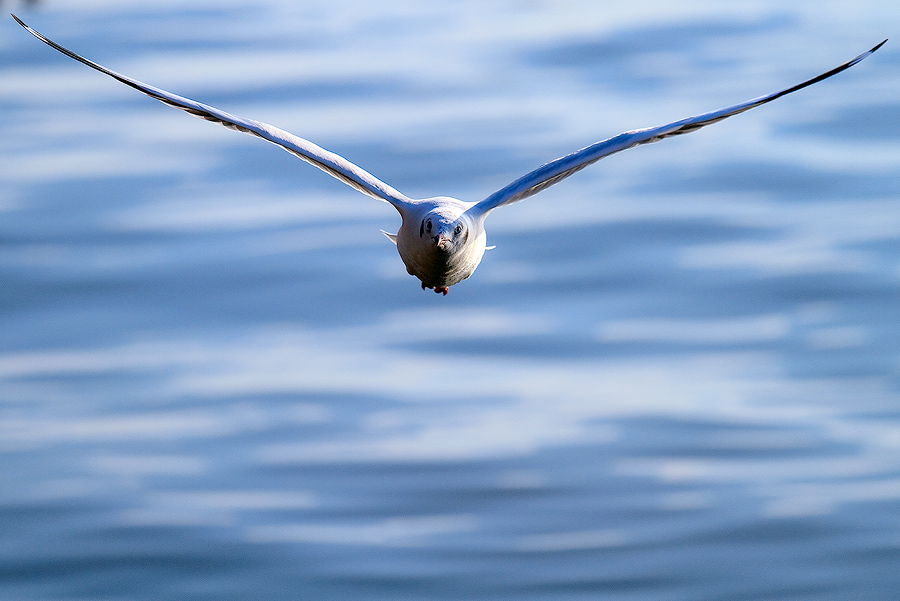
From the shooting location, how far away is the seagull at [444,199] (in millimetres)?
11188

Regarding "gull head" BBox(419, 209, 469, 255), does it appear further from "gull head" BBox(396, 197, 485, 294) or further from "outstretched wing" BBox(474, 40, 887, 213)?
"outstretched wing" BBox(474, 40, 887, 213)

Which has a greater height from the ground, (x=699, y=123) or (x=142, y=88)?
(x=142, y=88)

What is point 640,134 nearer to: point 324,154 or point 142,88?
point 324,154

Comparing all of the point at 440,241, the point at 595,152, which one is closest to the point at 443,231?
the point at 440,241

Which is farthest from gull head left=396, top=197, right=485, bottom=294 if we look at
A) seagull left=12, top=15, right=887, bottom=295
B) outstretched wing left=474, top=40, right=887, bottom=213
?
outstretched wing left=474, top=40, right=887, bottom=213

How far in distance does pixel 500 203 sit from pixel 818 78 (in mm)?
3288

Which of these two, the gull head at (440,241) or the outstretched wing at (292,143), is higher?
the outstretched wing at (292,143)

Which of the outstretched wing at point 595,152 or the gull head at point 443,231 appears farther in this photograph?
the outstretched wing at point 595,152

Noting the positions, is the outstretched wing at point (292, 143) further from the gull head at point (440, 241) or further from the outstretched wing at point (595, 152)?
the outstretched wing at point (595, 152)

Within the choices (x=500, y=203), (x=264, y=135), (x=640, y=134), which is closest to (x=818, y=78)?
(x=640, y=134)

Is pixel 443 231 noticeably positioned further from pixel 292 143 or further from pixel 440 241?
pixel 292 143

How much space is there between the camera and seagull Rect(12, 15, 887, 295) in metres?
11.2

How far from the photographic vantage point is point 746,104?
1090cm

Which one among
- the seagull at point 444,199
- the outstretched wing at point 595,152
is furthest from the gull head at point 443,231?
the outstretched wing at point 595,152
